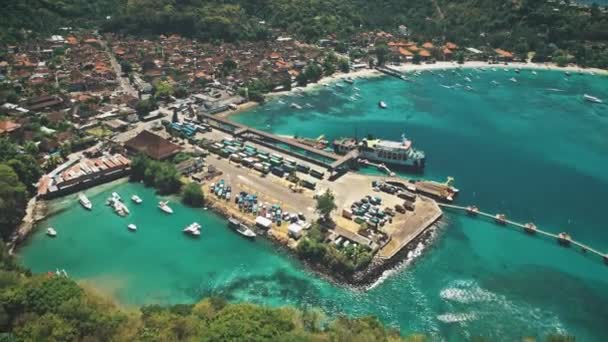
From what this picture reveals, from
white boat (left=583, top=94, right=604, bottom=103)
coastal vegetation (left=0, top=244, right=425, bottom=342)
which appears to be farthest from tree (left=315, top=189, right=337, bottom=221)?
white boat (left=583, top=94, right=604, bottom=103)

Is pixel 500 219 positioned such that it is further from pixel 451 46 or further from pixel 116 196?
pixel 451 46

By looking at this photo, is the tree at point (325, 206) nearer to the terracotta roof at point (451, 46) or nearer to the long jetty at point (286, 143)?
the long jetty at point (286, 143)

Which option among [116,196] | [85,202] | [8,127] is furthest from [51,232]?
[8,127]

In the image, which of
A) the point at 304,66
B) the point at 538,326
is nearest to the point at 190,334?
the point at 538,326

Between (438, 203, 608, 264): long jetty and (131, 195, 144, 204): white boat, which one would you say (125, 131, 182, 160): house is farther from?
(438, 203, 608, 264): long jetty

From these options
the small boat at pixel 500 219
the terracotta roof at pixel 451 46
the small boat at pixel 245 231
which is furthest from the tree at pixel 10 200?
the terracotta roof at pixel 451 46

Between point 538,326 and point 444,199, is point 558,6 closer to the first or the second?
point 444,199
